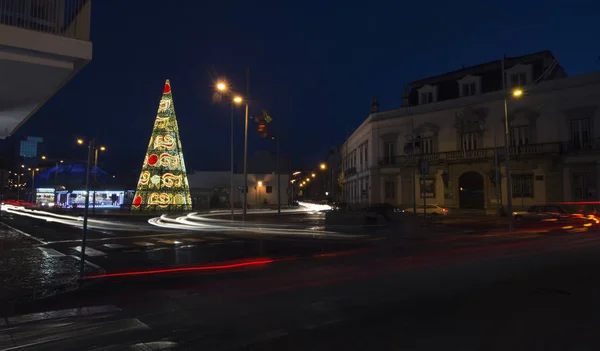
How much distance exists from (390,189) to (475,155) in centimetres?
1021

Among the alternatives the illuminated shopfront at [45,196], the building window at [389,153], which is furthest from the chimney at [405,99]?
the illuminated shopfront at [45,196]

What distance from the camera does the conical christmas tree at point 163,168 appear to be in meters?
39.6

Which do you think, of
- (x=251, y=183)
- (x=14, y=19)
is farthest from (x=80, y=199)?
(x=14, y=19)

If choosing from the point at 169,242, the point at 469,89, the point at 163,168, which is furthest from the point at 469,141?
the point at 169,242

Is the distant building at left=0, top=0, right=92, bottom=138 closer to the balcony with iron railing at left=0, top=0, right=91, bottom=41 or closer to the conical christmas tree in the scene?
the balcony with iron railing at left=0, top=0, right=91, bottom=41

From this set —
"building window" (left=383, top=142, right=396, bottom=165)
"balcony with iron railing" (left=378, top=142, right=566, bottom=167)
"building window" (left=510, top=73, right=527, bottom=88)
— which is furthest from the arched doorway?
"building window" (left=510, top=73, right=527, bottom=88)

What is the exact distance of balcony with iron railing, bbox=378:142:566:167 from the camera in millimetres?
36812

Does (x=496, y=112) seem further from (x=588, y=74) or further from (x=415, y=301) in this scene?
(x=415, y=301)

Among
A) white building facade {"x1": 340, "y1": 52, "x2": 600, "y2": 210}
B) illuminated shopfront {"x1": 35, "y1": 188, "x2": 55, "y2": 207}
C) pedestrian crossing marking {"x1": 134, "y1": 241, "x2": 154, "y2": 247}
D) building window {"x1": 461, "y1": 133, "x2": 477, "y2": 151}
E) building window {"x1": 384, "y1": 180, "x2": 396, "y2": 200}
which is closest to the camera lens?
A: pedestrian crossing marking {"x1": 134, "y1": 241, "x2": 154, "y2": 247}

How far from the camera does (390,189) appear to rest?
47312 mm

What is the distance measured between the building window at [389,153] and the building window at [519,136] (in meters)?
12.4

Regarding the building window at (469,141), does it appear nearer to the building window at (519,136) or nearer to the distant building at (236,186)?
the building window at (519,136)

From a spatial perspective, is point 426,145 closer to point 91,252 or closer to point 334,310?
point 91,252

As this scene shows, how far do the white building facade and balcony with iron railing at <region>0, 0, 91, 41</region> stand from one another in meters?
25.6
